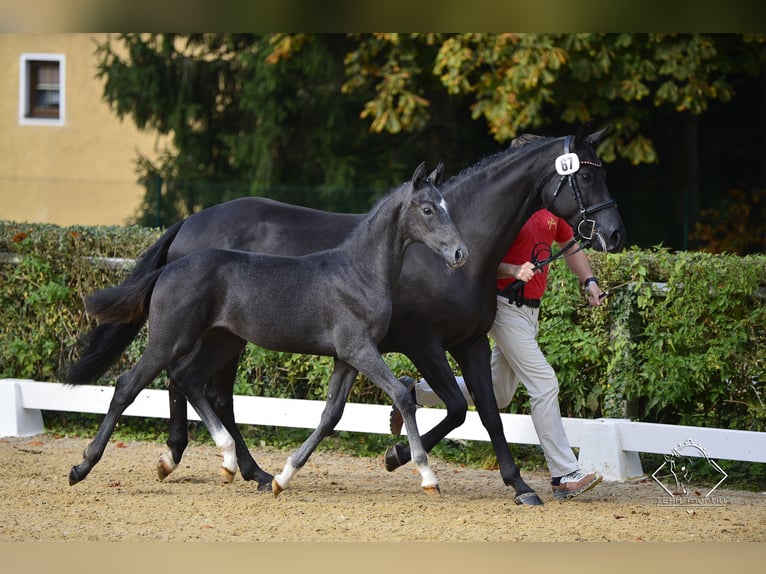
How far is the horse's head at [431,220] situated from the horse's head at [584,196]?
0.73 metres

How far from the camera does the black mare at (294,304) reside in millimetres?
5777

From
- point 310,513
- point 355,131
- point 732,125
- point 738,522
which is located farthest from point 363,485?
point 732,125

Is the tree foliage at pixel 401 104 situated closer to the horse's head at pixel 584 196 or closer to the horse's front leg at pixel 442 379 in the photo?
the horse's head at pixel 584 196

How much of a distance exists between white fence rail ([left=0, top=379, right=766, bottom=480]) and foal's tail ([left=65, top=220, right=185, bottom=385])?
1.01 meters

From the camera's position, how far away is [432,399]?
6.97 meters

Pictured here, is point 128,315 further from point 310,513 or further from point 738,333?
point 738,333

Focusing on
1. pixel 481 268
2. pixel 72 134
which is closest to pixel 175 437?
pixel 481 268

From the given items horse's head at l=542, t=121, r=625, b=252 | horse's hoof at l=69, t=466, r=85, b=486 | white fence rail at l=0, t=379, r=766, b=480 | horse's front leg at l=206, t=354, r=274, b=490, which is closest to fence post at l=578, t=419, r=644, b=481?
white fence rail at l=0, t=379, r=766, b=480

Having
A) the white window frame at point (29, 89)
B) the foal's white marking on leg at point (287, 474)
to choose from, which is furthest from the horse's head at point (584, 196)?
the white window frame at point (29, 89)

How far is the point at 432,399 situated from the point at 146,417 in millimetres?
3075

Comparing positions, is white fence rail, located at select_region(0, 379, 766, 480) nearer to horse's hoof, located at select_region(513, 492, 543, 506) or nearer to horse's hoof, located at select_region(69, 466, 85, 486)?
horse's hoof, located at select_region(513, 492, 543, 506)

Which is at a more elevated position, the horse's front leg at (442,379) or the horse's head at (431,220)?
the horse's head at (431,220)

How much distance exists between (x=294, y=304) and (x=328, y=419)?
704 mm
